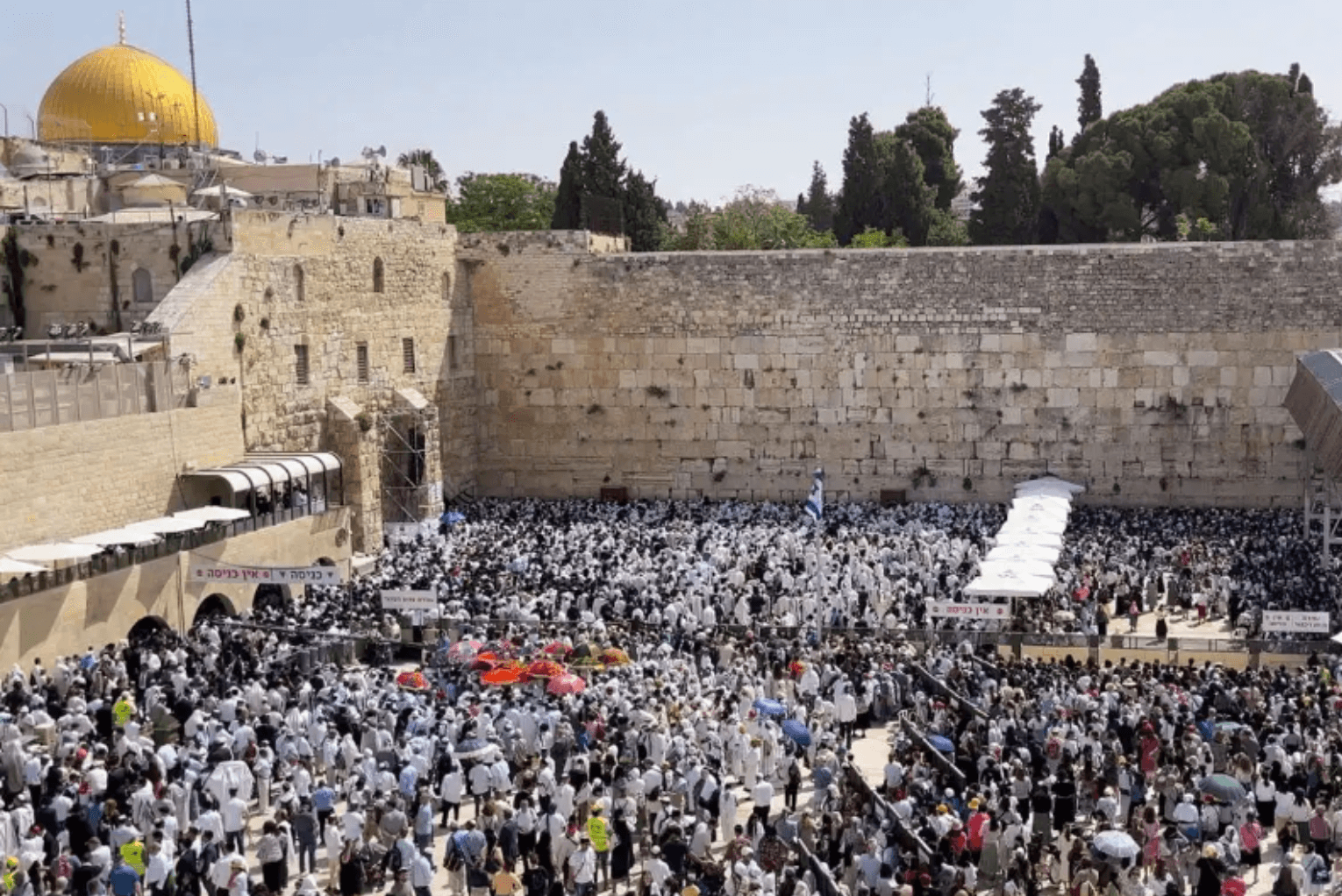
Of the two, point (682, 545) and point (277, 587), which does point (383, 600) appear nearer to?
point (277, 587)

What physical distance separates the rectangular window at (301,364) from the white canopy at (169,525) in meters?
5.21

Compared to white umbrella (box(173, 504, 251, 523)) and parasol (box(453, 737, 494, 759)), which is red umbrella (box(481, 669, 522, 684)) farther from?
white umbrella (box(173, 504, 251, 523))

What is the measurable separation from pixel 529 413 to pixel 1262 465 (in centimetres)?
1362

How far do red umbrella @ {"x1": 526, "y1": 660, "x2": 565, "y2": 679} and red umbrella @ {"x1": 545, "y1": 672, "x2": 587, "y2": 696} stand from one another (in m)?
0.27

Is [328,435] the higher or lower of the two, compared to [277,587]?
higher

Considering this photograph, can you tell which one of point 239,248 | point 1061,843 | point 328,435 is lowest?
point 1061,843

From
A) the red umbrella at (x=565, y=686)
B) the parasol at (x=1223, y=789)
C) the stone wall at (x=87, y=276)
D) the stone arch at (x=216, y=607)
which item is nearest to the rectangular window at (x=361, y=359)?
the stone wall at (x=87, y=276)

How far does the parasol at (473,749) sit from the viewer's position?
15.7 m

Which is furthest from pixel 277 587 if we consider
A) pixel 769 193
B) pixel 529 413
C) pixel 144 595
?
pixel 769 193

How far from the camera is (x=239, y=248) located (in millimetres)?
26594

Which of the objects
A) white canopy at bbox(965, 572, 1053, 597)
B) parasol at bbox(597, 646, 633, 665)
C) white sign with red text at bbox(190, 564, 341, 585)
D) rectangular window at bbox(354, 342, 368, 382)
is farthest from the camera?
rectangular window at bbox(354, 342, 368, 382)

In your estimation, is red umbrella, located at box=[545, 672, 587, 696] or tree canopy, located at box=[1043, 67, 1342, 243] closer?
red umbrella, located at box=[545, 672, 587, 696]

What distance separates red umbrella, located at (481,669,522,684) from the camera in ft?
60.8

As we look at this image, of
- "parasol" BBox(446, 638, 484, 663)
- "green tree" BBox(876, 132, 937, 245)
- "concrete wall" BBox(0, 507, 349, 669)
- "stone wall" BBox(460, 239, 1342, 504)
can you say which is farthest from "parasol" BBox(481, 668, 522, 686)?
"green tree" BBox(876, 132, 937, 245)
